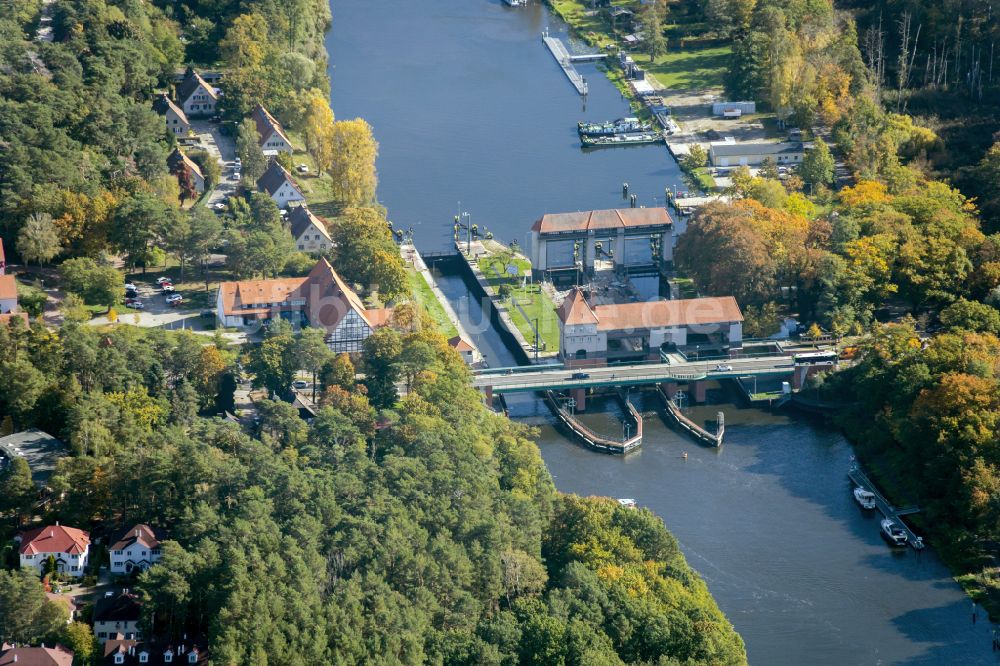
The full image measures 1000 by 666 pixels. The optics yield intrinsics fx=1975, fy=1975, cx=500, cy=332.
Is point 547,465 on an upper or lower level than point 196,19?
lower

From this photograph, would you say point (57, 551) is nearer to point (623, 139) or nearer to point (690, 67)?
point (623, 139)

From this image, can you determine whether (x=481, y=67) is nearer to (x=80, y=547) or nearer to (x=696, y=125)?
(x=696, y=125)

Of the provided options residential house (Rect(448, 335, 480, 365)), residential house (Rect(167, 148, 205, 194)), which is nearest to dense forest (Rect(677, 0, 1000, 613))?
residential house (Rect(448, 335, 480, 365))

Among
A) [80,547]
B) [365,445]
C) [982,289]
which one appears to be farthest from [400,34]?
[80,547]

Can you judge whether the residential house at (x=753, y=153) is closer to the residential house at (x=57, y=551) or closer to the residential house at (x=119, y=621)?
the residential house at (x=57, y=551)

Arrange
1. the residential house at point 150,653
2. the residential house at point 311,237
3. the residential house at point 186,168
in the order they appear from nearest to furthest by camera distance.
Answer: the residential house at point 150,653 < the residential house at point 311,237 < the residential house at point 186,168

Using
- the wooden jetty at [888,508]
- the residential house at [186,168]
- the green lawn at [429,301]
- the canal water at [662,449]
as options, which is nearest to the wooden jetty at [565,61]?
the canal water at [662,449]

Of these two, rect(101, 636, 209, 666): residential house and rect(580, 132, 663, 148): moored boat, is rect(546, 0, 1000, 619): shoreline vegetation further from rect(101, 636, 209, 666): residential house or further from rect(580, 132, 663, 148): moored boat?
rect(101, 636, 209, 666): residential house
